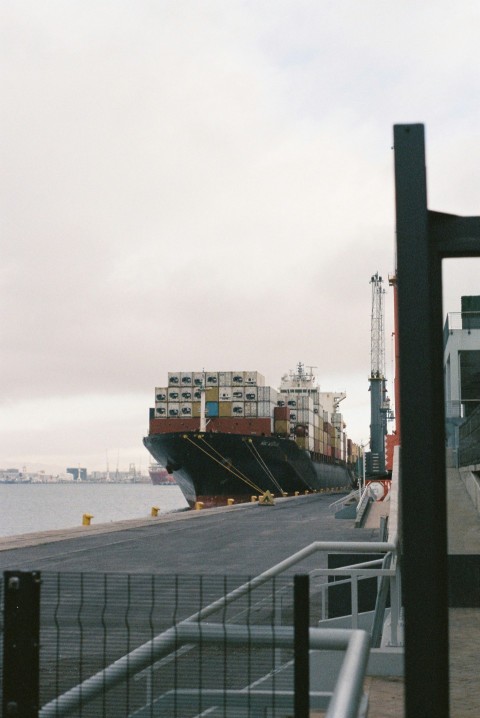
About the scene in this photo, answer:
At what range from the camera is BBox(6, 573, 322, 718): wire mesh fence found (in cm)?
388

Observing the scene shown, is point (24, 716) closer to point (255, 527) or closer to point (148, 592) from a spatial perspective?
point (148, 592)

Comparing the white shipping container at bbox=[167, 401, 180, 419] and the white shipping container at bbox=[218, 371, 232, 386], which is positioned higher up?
the white shipping container at bbox=[218, 371, 232, 386]

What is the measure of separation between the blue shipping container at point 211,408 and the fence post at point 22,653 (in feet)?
250

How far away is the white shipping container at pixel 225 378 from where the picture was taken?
264 ft

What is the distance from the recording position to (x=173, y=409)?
79.9m

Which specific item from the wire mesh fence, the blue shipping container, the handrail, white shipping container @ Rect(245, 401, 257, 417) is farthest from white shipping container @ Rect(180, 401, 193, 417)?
the handrail

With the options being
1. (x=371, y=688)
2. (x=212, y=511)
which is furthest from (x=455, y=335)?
(x=371, y=688)

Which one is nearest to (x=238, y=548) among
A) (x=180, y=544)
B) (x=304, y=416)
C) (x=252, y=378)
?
(x=180, y=544)

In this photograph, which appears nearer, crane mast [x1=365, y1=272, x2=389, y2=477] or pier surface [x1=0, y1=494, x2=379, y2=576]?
pier surface [x1=0, y1=494, x2=379, y2=576]

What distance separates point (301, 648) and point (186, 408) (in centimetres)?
7686

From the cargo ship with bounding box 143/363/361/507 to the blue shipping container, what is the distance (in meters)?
0.09

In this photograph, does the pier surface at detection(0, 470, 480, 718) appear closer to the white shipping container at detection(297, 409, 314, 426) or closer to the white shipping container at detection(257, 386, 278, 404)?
the white shipping container at detection(257, 386, 278, 404)

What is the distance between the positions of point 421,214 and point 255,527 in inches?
1219

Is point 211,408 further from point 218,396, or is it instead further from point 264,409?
point 264,409
